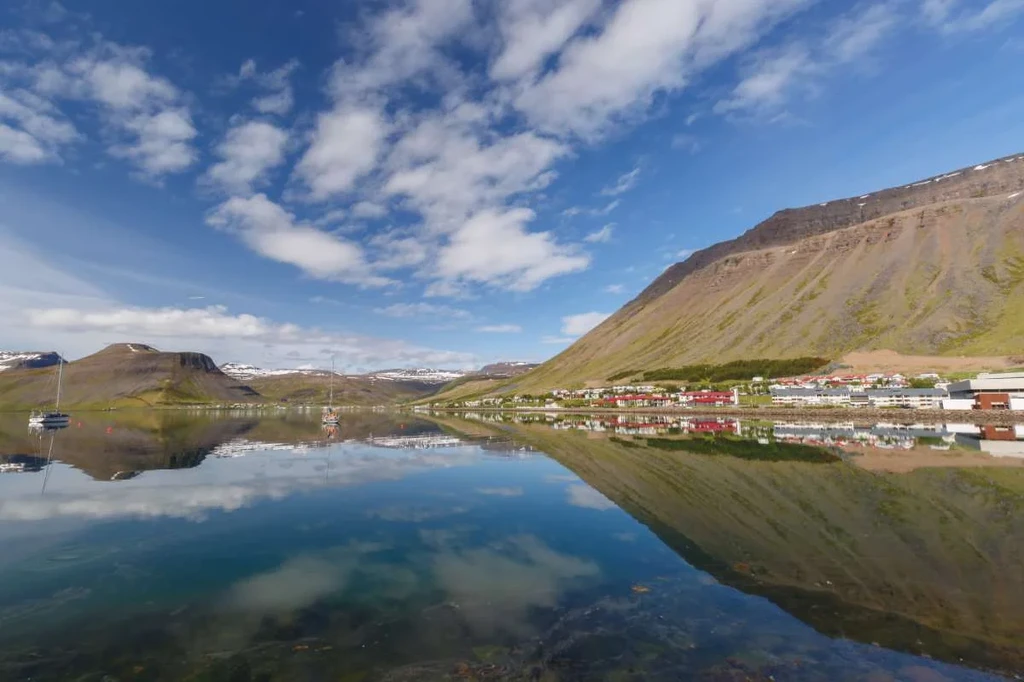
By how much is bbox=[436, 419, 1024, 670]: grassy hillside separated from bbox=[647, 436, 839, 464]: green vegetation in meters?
5.31

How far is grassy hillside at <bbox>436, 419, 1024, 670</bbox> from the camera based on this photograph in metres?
15.0

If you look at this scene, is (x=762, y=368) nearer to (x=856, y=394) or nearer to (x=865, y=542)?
(x=856, y=394)

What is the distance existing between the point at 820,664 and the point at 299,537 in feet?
73.5

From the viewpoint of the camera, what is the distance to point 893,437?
7562 centimetres

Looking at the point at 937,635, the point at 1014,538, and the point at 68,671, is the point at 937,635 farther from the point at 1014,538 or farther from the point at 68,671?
the point at 68,671

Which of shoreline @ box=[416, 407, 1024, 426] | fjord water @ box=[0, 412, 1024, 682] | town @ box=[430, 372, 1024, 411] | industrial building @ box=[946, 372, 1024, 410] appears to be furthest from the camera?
town @ box=[430, 372, 1024, 411]

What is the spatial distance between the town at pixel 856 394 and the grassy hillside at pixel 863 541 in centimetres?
8639

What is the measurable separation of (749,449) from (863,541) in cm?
4176

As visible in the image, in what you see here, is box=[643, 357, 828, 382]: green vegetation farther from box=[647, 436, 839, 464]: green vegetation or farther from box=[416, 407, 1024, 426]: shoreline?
box=[647, 436, 839, 464]: green vegetation

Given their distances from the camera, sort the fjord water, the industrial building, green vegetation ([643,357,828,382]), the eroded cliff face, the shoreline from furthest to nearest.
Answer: green vegetation ([643,357,828,382]) → the industrial building → the shoreline → the eroded cliff face → the fjord water

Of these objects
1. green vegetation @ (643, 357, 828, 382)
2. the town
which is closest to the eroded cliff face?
the town

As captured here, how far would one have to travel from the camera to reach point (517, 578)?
19.4 metres

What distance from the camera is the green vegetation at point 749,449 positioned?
54125 mm

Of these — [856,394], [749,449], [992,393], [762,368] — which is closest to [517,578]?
[749,449]
